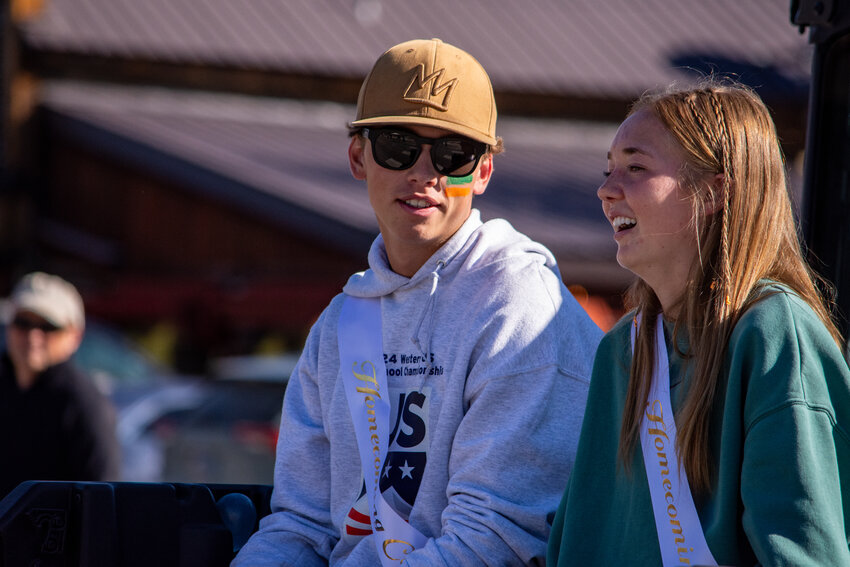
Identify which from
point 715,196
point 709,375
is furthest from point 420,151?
point 709,375

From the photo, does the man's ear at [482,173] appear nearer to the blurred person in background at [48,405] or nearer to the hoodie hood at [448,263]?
the hoodie hood at [448,263]

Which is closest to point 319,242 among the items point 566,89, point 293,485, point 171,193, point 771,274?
point 171,193

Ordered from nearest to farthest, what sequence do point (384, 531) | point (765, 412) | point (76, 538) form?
point (765, 412), point (384, 531), point (76, 538)

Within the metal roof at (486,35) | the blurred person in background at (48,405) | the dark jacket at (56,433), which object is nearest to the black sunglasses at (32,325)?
the blurred person in background at (48,405)

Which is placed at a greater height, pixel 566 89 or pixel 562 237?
pixel 566 89

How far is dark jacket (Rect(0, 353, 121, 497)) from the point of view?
5.14 m

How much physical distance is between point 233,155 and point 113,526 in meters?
10.7

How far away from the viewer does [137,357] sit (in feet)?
34.1

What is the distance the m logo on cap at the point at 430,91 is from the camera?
120 inches

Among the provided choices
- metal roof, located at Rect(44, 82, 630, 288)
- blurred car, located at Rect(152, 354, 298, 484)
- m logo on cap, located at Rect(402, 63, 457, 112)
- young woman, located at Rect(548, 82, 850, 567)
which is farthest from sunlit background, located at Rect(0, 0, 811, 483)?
young woman, located at Rect(548, 82, 850, 567)

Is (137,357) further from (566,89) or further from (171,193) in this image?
(566,89)

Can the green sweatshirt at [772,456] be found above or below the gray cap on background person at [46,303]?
below

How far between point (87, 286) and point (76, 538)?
11.1 m

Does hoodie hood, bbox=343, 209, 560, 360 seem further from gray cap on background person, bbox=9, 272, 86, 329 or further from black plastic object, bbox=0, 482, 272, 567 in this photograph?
gray cap on background person, bbox=9, 272, 86, 329
